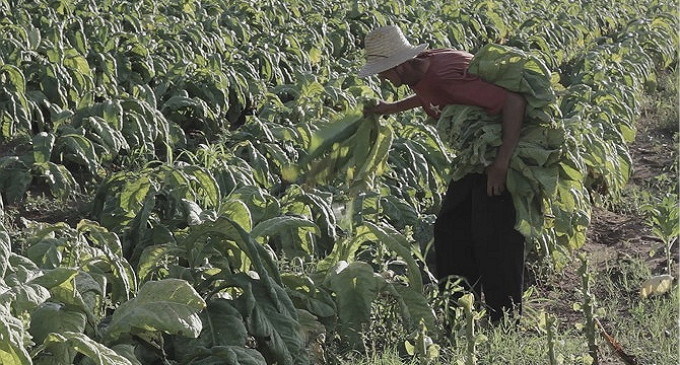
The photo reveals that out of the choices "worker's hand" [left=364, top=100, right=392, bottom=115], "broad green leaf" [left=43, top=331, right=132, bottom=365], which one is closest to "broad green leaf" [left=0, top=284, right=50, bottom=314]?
"broad green leaf" [left=43, top=331, right=132, bottom=365]

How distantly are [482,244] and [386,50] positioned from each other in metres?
0.90

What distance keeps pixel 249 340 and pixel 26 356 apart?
4.22 ft

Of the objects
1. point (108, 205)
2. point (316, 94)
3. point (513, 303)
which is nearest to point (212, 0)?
point (316, 94)

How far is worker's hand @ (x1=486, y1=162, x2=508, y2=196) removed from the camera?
181 inches

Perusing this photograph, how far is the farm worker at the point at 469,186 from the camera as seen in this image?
4.59 meters

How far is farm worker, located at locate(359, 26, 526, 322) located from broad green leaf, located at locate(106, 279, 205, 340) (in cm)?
145

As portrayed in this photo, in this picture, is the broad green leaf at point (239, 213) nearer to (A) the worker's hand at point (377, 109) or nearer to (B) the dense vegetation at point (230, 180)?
(B) the dense vegetation at point (230, 180)

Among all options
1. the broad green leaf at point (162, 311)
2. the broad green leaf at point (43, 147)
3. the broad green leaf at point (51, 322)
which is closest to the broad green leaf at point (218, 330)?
the broad green leaf at point (162, 311)

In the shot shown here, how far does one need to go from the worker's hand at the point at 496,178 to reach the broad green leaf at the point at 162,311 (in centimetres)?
158

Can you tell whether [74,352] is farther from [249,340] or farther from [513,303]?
[513,303]

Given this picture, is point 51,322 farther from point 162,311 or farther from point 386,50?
point 386,50

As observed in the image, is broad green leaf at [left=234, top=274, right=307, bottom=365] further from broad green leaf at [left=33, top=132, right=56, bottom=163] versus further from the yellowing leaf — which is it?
broad green leaf at [left=33, top=132, right=56, bottom=163]

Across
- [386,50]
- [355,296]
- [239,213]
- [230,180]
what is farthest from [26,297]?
[230,180]

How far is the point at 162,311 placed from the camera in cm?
345
